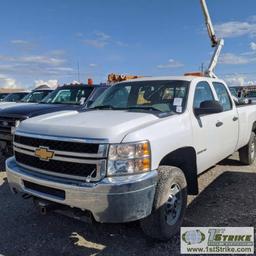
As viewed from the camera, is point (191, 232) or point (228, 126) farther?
point (228, 126)

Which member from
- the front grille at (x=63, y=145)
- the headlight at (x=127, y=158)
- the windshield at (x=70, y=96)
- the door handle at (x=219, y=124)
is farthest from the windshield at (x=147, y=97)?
the windshield at (x=70, y=96)

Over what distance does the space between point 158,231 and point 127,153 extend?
3.17 feet

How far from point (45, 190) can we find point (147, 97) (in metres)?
2.02

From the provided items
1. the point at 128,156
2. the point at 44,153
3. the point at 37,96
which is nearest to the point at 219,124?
the point at 128,156

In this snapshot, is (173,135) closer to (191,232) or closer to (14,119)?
(191,232)

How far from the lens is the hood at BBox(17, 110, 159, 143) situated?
3248 mm

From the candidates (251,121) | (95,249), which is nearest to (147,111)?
(95,249)

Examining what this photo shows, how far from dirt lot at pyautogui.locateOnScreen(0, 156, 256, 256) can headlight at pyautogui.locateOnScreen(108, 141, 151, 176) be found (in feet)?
3.25

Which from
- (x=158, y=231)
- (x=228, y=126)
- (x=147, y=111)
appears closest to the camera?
(x=158, y=231)

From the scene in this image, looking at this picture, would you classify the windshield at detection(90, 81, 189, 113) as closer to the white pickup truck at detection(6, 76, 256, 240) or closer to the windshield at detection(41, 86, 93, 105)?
the white pickup truck at detection(6, 76, 256, 240)

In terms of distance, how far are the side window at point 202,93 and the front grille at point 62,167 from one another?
190 centimetres

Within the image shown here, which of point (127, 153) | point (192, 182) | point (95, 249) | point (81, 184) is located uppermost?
point (127, 153)

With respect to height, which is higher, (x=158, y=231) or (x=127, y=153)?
(x=127, y=153)

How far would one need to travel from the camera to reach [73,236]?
3.98m
